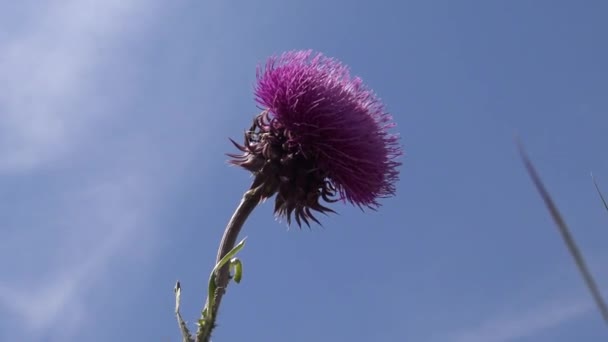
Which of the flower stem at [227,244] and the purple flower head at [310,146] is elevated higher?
the purple flower head at [310,146]

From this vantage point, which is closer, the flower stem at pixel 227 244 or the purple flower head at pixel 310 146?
the flower stem at pixel 227 244

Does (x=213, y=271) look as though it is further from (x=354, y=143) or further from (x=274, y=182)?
(x=354, y=143)

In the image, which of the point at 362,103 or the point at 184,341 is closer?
the point at 184,341
